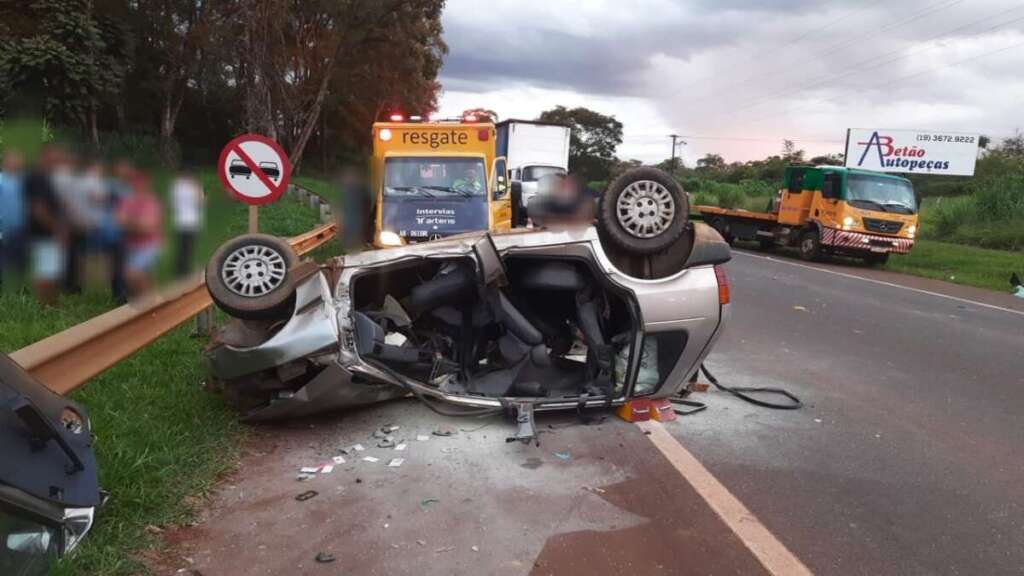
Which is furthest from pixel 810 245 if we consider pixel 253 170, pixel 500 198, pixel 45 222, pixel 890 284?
pixel 45 222

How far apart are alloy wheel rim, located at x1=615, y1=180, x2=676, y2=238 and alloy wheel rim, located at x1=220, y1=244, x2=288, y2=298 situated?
2170 mm

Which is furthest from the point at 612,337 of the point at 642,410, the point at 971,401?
the point at 971,401

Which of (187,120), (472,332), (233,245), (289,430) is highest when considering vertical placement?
(187,120)

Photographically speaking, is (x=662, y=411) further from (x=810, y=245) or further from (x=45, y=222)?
(x=810, y=245)

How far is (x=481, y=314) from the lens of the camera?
200 inches

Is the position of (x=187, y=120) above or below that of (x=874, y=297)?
above

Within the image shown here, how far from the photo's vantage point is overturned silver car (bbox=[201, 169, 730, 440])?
14.5 ft

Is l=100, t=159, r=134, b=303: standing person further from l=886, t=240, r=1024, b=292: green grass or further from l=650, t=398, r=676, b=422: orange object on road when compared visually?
l=886, t=240, r=1024, b=292: green grass

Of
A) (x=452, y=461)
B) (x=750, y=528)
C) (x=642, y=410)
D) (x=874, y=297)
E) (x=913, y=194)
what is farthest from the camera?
(x=913, y=194)

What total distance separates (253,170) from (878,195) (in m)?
16.1

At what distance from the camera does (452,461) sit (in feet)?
13.9

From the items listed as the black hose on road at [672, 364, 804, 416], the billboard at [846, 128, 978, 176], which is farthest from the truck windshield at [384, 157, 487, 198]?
the billboard at [846, 128, 978, 176]

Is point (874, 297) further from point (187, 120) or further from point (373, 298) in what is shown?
point (187, 120)

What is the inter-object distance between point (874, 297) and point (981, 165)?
113 feet
